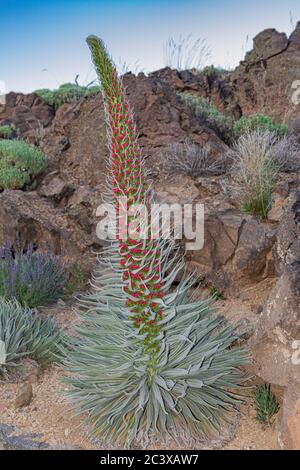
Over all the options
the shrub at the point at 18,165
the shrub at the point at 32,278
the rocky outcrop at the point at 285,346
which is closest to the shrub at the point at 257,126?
the shrub at the point at 18,165

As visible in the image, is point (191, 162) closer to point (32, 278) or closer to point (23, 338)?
point (32, 278)

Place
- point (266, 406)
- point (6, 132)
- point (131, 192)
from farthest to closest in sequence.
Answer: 1. point (6, 132)
2. point (266, 406)
3. point (131, 192)

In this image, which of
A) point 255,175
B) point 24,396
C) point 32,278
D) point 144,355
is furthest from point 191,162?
point 144,355

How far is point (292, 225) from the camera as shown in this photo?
4621 millimetres

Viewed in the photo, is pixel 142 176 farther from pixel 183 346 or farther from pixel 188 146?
pixel 188 146

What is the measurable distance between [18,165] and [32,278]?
263cm

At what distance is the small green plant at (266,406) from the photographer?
381 cm

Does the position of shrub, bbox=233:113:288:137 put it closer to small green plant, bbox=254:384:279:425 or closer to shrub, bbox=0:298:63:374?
shrub, bbox=0:298:63:374

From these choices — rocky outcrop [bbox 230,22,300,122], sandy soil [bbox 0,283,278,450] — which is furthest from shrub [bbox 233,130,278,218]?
rocky outcrop [bbox 230,22,300,122]

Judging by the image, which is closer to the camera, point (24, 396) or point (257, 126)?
point (24, 396)

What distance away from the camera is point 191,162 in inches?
293

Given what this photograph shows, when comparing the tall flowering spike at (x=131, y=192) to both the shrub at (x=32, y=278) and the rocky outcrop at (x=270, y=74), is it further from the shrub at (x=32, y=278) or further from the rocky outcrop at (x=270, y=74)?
the rocky outcrop at (x=270, y=74)

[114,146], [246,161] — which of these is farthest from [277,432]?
[246,161]

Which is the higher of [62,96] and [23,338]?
[62,96]
